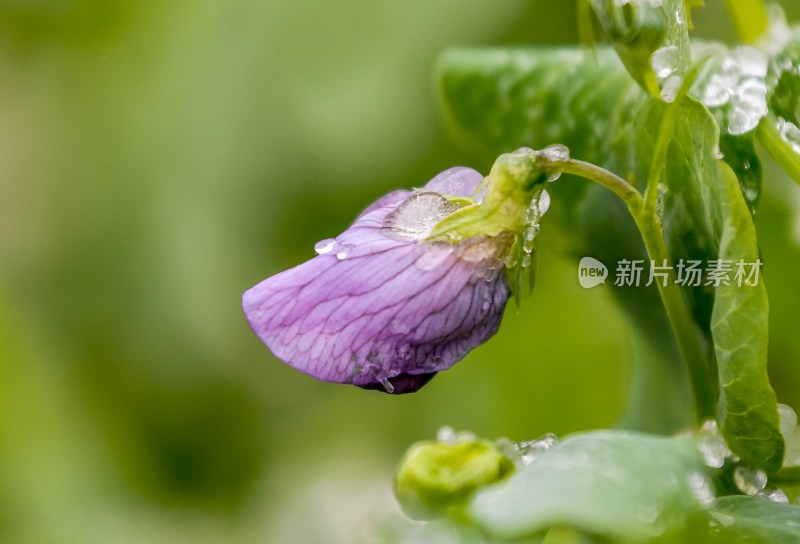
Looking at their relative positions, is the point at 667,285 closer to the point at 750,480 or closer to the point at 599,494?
the point at 750,480

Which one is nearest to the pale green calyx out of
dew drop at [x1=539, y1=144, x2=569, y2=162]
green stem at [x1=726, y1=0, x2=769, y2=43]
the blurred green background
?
dew drop at [x1=539, y1=144, x2=569, y2=162]

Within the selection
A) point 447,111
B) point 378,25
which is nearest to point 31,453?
point 378,25

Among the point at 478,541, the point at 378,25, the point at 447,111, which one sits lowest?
the point at 478,541

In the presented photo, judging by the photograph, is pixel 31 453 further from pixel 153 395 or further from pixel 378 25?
pixel 378 25

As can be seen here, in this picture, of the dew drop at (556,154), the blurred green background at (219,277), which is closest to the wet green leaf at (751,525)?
the dew drop at (556,154)

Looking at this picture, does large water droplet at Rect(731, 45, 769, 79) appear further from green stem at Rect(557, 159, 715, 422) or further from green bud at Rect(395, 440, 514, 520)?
green bud at Rect(395, 440, 514, 520)

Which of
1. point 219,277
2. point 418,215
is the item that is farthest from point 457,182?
point 219,277
